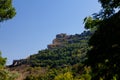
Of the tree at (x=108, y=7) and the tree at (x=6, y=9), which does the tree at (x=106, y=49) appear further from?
the tree at (x=6, y=9)

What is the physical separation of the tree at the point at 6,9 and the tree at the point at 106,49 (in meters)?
10.6

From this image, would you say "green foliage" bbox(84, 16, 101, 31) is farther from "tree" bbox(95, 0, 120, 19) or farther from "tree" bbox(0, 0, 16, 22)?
"tree" bbox(0, 0, 16, 22)

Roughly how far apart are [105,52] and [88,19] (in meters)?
2.53

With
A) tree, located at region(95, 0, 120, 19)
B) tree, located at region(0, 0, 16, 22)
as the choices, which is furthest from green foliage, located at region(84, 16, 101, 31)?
tree, located at region(0, 0, 16, 22)

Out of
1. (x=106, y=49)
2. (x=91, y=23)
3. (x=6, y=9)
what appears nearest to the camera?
(x=106, y=49)

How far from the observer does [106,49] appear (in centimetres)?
1462

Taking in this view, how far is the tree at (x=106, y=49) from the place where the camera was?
14578 millimetres

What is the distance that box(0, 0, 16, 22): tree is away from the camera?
79.2 ft

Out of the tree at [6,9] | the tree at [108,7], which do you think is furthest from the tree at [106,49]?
the tree at [6,9]

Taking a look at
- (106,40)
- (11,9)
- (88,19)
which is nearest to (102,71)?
(106,40)

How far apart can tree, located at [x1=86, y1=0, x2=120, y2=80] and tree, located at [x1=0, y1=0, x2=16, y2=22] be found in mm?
10621

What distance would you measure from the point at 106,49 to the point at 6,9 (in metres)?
12.0

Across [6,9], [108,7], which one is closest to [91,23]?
[108,7]

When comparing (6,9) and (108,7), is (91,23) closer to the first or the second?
(108,7)
